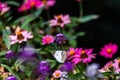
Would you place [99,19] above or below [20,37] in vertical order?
Result: below

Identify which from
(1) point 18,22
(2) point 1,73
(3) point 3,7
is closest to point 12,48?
(2) point 1,73

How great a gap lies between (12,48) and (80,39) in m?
1.69

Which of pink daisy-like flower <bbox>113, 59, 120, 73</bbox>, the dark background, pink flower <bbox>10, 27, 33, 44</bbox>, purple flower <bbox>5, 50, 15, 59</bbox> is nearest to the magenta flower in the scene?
pink flower <bbox>10, 27, 33, 44</bbox>

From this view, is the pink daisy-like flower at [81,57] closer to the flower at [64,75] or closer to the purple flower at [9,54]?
the flower at [64,75]

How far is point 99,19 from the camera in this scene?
3.73m

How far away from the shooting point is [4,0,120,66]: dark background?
3.63m

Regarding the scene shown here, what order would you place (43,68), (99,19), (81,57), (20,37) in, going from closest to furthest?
(43,68) < (81,57) < (20,37) < (99,19)

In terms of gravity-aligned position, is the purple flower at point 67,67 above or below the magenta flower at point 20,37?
below

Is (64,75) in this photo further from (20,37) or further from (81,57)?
(20,37)

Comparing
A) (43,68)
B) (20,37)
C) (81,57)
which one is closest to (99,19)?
(20,37)

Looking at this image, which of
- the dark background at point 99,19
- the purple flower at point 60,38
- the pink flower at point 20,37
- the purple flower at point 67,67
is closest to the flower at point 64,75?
the purple flower at point 67,67

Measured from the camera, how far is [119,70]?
1809mm

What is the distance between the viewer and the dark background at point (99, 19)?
363 centimetres

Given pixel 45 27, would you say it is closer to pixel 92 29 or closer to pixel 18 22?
pixel 18 22
